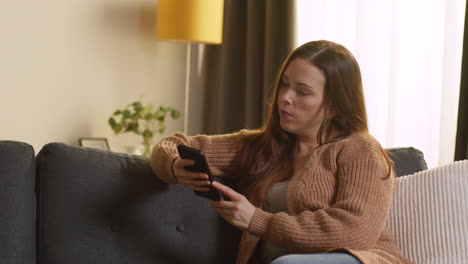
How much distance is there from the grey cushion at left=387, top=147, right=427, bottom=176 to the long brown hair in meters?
0.27

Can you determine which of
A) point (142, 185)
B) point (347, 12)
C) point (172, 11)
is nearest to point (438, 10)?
point (347, 12)

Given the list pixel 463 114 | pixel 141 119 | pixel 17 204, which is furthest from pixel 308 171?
pixel 141 119

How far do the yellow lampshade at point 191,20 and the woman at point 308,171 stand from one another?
193cm

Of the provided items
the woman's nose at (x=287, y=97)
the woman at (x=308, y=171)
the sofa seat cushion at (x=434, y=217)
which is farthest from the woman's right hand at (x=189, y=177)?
the sofa seat cushion at (x=434, y=217)

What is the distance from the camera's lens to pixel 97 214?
204 cm

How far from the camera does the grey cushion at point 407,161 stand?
2.36m

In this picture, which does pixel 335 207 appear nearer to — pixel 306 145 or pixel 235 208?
pixel 235 208

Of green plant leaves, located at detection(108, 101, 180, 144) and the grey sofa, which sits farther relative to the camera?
green plant leaves, located at detection(108, 101, 180, 144)

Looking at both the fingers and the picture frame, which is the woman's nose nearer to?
the fingers

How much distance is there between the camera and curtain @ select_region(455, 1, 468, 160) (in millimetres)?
3283

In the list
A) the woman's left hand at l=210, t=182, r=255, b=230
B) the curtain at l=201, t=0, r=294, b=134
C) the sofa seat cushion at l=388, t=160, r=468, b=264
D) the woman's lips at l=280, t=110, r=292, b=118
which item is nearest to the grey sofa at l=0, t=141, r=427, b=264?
the woman's left hand at l=210, t=182, r=255, b=230

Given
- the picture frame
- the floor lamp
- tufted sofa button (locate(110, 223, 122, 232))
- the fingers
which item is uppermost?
the floor lamp

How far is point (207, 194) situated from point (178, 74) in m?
2.72

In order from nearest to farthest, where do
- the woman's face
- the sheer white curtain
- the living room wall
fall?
the woman's face → the sheer white curtain → the living room wall
